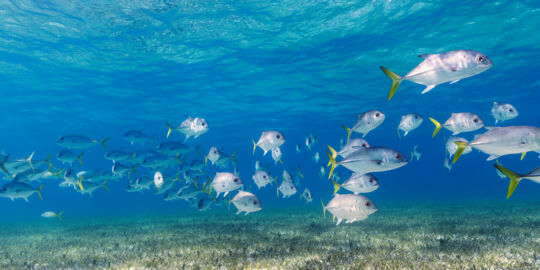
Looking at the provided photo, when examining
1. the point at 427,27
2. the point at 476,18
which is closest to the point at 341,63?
the point at 427,27

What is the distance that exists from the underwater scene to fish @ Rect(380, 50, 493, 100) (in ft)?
0.09

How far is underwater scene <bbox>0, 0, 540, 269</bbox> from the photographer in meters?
6.32

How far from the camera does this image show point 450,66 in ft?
15.5

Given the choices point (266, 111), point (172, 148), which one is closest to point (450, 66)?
point (172, 148)

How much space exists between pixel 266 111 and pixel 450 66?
34.2 metres

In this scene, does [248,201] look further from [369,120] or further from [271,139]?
[369,120]

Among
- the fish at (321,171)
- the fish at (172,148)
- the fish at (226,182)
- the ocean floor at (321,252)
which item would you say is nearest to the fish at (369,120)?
the ocean floor at (321,252)

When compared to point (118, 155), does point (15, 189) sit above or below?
below

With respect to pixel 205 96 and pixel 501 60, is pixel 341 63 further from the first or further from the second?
pixel 205 96

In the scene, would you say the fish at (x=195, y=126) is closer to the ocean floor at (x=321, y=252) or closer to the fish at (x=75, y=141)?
the ocean floor at (x=321, y=252)

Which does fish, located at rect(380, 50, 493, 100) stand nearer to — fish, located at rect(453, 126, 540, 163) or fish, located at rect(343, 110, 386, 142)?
fish, located at rect(453, 126, 540, 163)

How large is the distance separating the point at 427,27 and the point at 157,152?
1710cm

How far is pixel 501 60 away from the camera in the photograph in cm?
2328

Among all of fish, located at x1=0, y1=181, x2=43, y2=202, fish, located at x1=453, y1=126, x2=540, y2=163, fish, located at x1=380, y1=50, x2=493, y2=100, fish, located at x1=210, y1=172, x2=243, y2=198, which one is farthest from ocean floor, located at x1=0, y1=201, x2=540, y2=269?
fish, located at x1=380, y1=50, x2=493, y2=100
